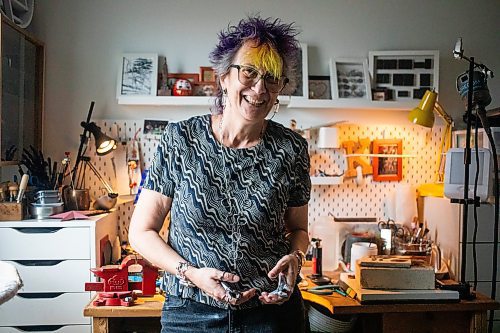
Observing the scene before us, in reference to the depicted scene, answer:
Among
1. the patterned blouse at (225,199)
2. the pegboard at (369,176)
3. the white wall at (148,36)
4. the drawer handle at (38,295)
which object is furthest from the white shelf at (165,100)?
the patterned blouse at (225,199)

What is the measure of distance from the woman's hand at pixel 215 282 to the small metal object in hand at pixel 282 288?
0.08 m

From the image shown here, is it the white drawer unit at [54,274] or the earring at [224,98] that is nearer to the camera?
the earring at [224,98]

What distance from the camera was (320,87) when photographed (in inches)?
105

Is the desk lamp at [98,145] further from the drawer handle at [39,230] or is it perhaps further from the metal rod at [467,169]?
the metal rod at [467,169]

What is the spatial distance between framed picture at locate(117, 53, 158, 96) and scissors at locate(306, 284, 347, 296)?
3.57 ft

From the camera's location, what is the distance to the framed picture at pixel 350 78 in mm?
2635

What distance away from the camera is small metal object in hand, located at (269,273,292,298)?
138cm

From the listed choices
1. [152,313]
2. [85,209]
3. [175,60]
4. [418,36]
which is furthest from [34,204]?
[418,36]

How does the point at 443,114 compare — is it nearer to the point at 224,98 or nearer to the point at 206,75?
the point at 206,75

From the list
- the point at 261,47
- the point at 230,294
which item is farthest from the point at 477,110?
the point at 230,294

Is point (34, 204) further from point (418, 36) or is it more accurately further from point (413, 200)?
point (418, 36)

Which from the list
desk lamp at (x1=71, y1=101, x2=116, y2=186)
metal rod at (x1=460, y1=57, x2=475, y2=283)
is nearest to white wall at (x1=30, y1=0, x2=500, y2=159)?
desk lamp at (x1=71, y1=101, x2=116, y2=186)

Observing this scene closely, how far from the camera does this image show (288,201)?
4.99ft

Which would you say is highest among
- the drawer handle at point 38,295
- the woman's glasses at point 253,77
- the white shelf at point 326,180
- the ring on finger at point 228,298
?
the woman's glasses at point 253,77
